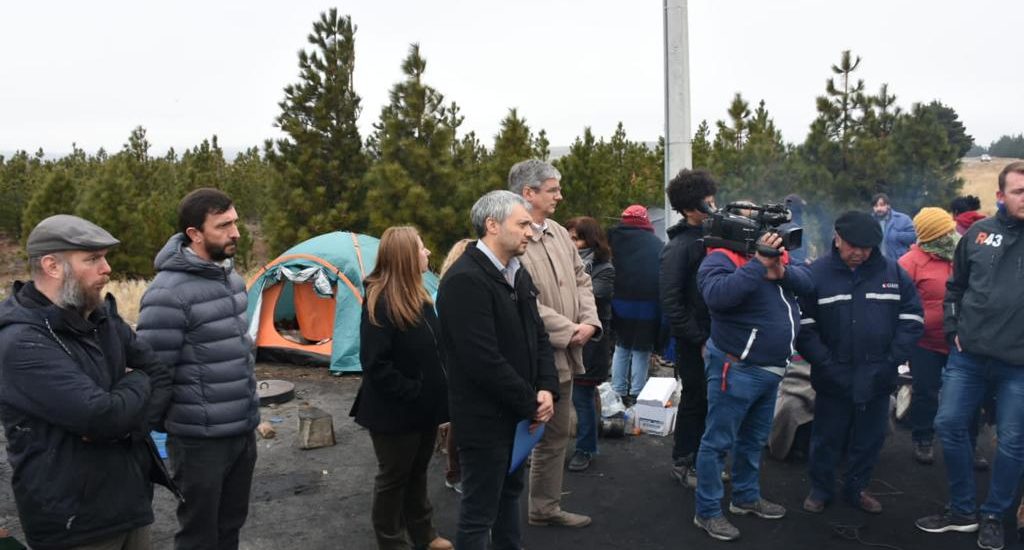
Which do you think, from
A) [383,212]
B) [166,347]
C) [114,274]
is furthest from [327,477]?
[114,274]

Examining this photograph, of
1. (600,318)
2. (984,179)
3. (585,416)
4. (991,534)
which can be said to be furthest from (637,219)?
(984,179)

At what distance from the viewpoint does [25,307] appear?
7.75 ft

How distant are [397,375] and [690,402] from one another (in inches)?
81.9

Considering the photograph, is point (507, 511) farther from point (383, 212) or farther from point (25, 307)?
point (383, 212)

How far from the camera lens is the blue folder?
3303 millimetres

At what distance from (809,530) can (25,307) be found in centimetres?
395

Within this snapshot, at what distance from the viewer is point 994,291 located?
3914 mm

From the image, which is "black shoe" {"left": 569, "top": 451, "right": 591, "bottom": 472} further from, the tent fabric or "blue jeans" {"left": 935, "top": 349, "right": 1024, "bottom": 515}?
the tent fabric

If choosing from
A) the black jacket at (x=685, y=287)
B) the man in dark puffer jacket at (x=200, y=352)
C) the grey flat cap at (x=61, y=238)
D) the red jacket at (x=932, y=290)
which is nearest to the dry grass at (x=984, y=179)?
the red jacket at (x=932, y=290)

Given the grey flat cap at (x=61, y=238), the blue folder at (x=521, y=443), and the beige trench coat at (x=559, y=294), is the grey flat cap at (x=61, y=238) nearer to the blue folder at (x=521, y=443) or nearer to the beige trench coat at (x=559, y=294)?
the blue folder at (x=521, y=443)

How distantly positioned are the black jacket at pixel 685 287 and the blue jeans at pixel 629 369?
A: 194 cm

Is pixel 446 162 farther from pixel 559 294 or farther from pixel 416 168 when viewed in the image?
pixel 559 294

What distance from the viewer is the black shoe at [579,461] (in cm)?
524

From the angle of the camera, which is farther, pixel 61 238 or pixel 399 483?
pixel 399 483
